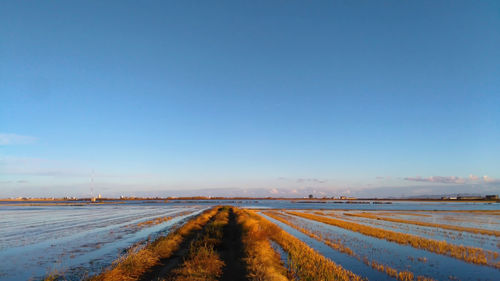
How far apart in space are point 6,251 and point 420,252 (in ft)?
94.7

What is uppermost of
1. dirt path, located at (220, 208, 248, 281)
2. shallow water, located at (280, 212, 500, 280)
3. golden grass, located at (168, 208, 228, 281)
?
golden grass, located at (168, 208, 228, 281)

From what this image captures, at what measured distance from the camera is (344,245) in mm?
23594

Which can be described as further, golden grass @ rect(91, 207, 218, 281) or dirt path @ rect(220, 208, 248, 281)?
dirt path @ rect(220, 208, 248, 281)

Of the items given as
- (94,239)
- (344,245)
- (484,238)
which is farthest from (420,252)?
(94,239)

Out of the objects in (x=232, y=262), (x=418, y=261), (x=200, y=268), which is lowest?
(x=418, y=261)

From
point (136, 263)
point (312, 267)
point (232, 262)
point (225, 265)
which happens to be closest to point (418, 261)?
point (312, 267)

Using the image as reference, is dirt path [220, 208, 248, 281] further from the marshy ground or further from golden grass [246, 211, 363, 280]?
golden grass [246, 211, 363, 280]

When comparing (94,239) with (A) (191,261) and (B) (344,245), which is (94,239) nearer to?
(A) (191,261)

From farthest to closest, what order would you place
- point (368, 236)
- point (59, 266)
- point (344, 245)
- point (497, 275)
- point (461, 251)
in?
point (368, 236) → point (344, 245) → point (461, 251) → point (59, 266) → point (497, 275)

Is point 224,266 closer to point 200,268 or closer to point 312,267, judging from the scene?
point 200,268

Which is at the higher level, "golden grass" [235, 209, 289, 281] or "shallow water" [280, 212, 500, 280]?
"golden grass" [235, 209, 289, 281]

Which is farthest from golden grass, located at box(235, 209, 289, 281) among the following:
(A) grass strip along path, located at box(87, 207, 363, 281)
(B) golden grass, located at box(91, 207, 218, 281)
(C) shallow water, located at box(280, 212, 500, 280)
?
(C) shallow water, located at box(280, 212, 500, 280)

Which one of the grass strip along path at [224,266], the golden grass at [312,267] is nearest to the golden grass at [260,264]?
the grass strip along path at [224,266]

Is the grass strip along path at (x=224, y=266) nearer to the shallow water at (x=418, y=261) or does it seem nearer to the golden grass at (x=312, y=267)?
the golden grass at (x=312, y=267)
